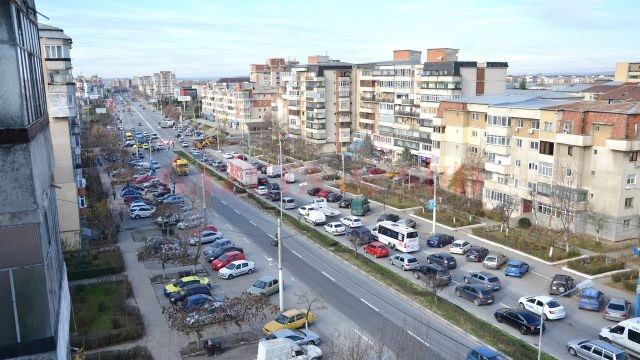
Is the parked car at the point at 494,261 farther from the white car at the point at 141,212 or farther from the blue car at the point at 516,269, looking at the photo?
the white car at the point at 141,212

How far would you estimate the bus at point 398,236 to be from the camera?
31737 mm

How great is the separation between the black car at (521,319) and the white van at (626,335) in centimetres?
246

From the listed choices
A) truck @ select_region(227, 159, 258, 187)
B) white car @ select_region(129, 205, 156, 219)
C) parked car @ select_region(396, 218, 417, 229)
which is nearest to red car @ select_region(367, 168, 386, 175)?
truck @ select_region(227, 159, 258, 187)

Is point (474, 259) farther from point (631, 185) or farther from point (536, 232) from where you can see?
point (631, 185)

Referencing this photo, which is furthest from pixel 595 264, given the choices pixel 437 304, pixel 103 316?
pixel 103 316

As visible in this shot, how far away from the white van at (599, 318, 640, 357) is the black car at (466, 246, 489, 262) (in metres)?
9.97

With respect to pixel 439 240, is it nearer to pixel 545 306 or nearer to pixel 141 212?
pixel 545 306

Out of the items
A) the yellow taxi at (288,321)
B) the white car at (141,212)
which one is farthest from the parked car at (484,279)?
the white car at (141,212)

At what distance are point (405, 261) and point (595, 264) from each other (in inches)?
418

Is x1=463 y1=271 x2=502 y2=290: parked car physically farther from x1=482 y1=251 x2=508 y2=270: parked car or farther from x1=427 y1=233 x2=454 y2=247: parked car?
x1=427 y1=233 x2=454 y2=247: parked car

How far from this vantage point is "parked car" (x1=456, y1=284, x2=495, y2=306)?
2427 centimetres

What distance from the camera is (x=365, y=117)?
225ft

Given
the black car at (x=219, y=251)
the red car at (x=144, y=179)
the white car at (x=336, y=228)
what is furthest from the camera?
the red car at (x=144, y=179)

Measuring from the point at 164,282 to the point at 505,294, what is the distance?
17.7m
